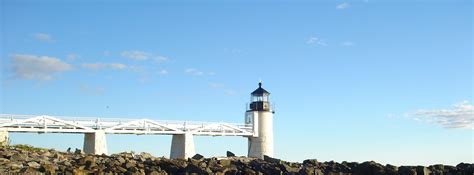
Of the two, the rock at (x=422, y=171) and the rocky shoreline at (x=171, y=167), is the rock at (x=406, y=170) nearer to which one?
the rocky shoreline at (x=171, y=167)

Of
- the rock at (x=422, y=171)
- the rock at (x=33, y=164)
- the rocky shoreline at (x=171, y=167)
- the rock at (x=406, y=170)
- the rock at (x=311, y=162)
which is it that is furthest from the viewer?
the rock at (x=311, y=162)

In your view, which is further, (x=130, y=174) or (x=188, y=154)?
(x=188, y=154)

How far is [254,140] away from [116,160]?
21560mm

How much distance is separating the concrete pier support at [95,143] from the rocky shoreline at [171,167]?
769 cm

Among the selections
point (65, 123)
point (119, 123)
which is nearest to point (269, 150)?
point (119, 123)

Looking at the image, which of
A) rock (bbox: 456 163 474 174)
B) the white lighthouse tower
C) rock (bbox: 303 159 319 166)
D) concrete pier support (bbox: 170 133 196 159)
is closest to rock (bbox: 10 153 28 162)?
rock (bbox: 303 159 319 166)

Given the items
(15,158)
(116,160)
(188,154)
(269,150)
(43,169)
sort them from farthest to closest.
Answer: (269,150) < (188,154) < (116,160) < (15,158) < (43,169)

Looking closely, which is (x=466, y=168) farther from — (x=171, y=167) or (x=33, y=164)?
(x=33, y=164)

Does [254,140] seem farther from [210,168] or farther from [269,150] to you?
[210,168]

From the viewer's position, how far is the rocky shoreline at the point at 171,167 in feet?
56.0

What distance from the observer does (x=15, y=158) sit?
18266 millimetres

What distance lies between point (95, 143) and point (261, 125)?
12.4 meters

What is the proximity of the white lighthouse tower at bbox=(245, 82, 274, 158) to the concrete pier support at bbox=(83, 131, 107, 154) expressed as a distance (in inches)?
439

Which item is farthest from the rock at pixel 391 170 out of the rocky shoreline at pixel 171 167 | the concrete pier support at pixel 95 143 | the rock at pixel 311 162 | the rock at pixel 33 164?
the concrete pier support at pixel 95 143
